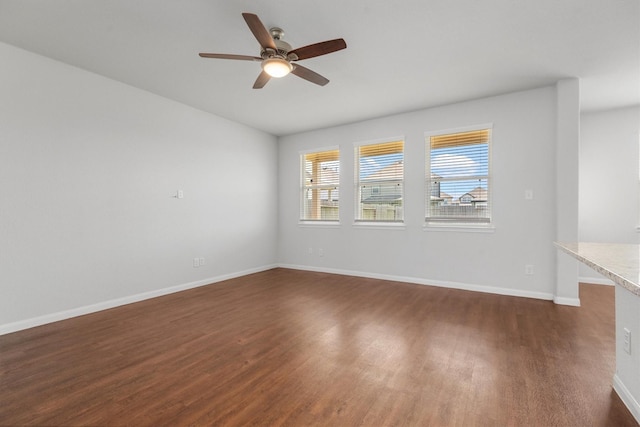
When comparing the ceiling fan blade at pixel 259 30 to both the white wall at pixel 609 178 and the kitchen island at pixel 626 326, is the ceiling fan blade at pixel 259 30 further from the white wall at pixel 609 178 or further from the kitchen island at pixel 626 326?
the white wall at pixel 609 178

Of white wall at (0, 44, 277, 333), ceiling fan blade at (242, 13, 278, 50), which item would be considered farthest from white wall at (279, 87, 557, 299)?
ceiling fan blade at (242, 13, 278, 50)

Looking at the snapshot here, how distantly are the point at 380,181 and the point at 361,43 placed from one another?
104 inches

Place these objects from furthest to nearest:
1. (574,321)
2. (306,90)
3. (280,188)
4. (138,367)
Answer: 1. (280,188)
2. (306,90)
3. (574,321)
4. (138,367)

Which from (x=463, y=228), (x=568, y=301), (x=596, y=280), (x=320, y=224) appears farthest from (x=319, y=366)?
(x=596, y=280)

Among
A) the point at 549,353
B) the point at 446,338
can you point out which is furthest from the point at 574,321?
the point at 446,338

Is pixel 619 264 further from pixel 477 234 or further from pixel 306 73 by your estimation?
pixel 477 234

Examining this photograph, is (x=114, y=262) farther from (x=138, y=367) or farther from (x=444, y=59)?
(x=444, y=59)

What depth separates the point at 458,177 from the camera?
445cm

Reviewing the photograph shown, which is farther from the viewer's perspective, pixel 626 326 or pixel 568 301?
pixel 568 301

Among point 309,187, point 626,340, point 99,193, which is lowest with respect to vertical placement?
point 626,340

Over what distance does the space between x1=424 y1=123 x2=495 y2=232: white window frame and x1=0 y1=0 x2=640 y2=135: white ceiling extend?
48 cm

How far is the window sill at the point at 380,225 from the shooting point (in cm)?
489

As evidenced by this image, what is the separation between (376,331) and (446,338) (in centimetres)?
63

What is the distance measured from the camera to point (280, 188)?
6.27 metres
